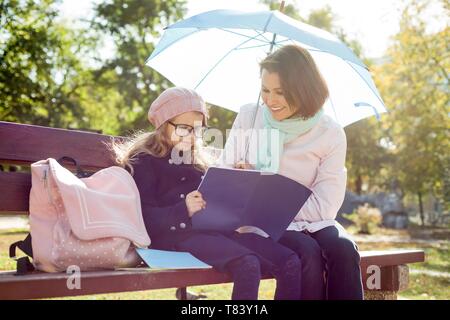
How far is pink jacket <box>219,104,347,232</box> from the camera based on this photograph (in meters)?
3.32

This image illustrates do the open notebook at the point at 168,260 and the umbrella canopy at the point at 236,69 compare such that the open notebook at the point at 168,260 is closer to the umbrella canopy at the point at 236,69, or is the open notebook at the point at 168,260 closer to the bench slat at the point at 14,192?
the bench slat at the point at 14,192

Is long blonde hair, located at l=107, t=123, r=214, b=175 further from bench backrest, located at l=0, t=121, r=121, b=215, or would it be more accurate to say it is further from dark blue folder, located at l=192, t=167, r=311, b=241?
dark blue folder, located at l=192, t=167, r=311, b=241

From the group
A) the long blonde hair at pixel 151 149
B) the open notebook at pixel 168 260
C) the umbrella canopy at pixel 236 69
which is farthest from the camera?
the umbrella canopy at pixel 236 69

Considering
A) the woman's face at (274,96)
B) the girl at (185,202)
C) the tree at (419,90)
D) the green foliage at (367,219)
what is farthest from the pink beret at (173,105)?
the green foliage at (367,219)

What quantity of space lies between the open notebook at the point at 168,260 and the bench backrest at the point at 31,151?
78cm

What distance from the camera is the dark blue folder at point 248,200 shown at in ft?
9.21

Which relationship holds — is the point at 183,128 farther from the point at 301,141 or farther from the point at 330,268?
the point at 330,268

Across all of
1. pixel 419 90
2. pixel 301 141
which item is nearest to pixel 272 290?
pixel 301 141

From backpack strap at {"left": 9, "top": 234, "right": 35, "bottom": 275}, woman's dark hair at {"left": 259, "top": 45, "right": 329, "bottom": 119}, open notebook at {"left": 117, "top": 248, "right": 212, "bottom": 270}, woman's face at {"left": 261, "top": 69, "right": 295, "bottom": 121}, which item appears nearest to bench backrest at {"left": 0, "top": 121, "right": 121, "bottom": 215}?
backpack strap at {"left": 9, "top": 234, "right": 35, "bottom": 275}

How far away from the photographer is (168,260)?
9.18ft

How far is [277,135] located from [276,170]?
210mm
